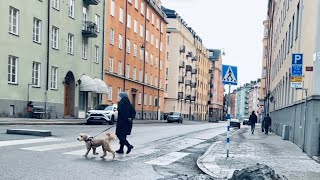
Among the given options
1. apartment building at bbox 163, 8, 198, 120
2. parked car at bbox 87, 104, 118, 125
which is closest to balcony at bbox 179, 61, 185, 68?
apartment building at bbox 163, 8, 198, 120

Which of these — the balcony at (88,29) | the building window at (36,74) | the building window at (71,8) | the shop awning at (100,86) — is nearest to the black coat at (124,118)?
the building window at (36,74)

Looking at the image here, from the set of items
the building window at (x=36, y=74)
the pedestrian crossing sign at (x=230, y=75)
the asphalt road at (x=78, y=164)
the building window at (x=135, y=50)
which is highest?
the building window at (x=135, y=50)

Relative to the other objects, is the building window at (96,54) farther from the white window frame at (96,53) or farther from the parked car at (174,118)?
the parked car at (174,118)

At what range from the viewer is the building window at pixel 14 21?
23984 millimetres

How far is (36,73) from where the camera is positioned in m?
26.9

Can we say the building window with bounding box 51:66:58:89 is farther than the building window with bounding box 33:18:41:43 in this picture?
Yes

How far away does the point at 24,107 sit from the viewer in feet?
82.4

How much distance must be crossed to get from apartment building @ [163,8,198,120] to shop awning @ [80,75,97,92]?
39.8 metres

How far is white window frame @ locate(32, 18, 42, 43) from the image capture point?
2652cm

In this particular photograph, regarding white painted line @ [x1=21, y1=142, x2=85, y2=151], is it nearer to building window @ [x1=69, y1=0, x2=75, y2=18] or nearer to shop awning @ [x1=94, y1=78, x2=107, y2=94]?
building window @ [x1=69, y1=0, x2=75, y2=18]

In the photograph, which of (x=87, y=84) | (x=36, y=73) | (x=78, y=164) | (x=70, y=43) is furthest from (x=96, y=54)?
(x=78, y=164)

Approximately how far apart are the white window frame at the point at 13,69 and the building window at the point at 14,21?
5.24 ft

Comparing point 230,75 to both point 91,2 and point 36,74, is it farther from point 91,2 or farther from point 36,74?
point 91,2

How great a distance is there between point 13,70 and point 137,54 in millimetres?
25596
